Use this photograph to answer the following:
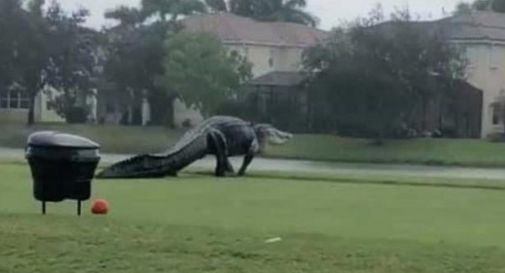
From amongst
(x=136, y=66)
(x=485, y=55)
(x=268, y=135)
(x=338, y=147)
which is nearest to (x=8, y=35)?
(x=136, y=66)

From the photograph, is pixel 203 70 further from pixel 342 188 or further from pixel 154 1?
pixel 342 188

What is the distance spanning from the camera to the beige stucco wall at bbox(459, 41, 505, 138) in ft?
202

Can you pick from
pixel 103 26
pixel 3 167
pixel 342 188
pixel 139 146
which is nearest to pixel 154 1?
pixel 103 26

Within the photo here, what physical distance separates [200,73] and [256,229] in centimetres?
4632

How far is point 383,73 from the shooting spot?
51875mm

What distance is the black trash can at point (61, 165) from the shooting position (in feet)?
40.5

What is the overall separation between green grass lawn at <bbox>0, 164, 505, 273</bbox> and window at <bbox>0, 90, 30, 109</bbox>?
139 feet

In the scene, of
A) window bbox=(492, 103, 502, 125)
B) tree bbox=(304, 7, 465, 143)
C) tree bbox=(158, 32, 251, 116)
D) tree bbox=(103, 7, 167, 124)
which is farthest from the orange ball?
tree bbox=(103, 7, 167, 124)

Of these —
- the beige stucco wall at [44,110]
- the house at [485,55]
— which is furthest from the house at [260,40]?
the house at [485,55]

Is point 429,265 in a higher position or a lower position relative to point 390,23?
lower

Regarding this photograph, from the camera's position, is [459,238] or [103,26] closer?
[459,238]

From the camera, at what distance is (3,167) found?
28469 mm

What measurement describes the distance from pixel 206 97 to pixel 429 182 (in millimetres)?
32486

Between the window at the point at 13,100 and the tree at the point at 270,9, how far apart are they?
3296 cm
